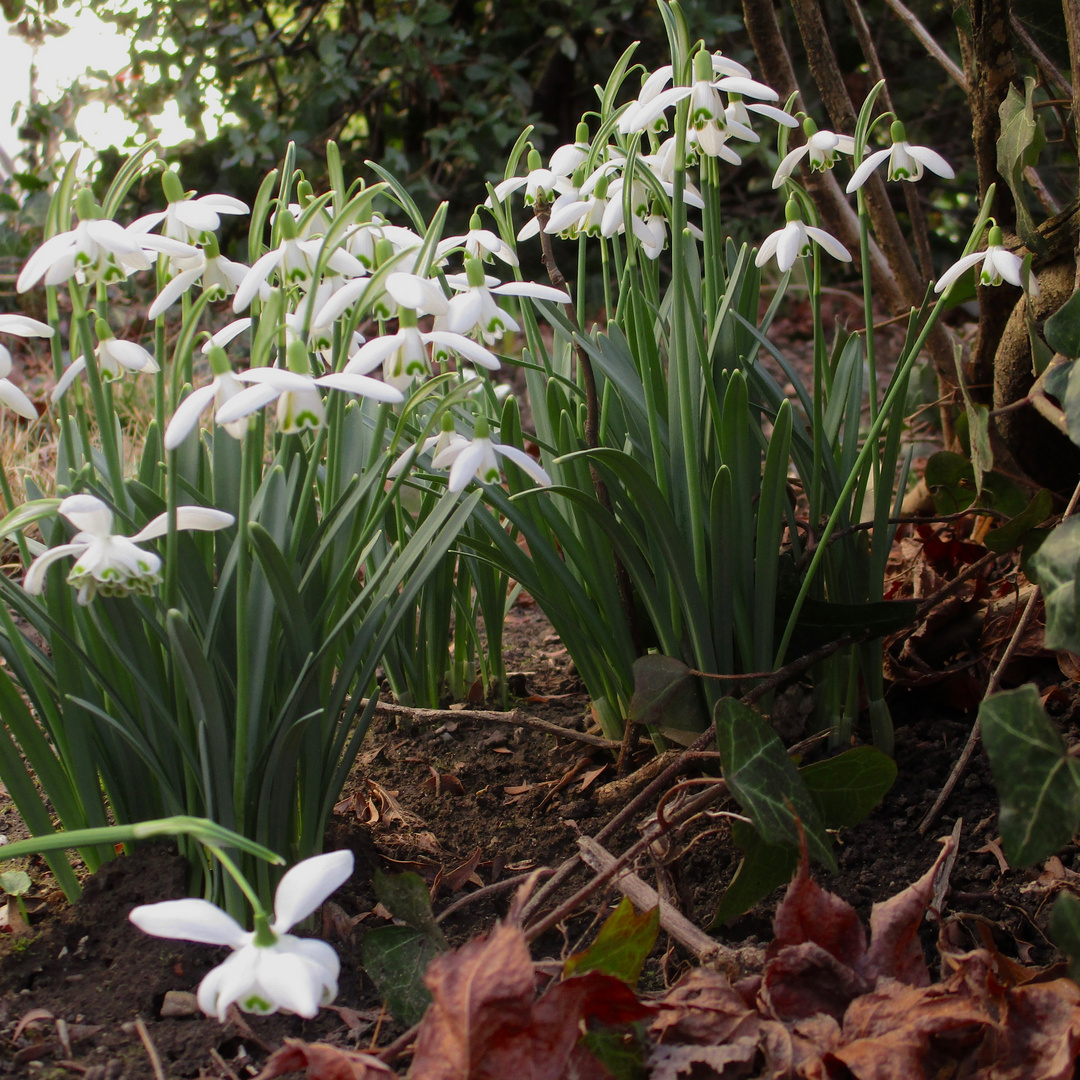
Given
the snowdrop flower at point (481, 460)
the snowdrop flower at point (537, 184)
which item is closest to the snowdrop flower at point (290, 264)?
the snowdrop flower at point (481, 460)

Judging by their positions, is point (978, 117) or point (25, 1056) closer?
point (25, 1056)

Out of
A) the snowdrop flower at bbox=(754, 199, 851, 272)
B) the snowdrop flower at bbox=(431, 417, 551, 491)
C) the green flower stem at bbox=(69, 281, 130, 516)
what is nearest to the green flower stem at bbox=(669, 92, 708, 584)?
the snowdrop flower at bbox=(754, 199, 851, 272)

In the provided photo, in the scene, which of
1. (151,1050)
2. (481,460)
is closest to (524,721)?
(481,460)

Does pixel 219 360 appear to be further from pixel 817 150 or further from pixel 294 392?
pixel 817 150

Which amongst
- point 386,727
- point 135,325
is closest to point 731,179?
point 135,325

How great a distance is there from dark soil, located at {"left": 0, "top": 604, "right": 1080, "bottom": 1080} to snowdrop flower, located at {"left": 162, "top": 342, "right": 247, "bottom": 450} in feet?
1.54

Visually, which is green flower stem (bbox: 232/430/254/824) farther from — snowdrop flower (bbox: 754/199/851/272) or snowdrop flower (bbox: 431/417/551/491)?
snowdrop flower (bbox: 754/199/851/272)

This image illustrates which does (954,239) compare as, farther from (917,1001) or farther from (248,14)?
→ (917,1001)

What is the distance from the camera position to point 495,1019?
2.10 ft

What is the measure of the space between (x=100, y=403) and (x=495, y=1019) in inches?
25.7

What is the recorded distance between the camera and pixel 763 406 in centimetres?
134

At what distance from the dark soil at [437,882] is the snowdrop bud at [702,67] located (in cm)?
83

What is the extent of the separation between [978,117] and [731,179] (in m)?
3.29

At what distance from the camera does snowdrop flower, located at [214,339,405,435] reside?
2.36ft
